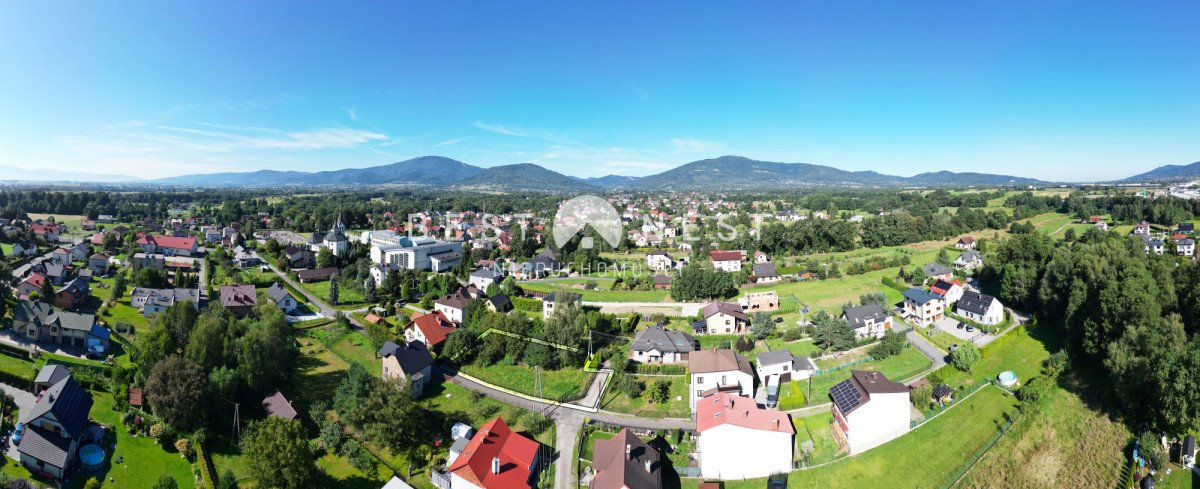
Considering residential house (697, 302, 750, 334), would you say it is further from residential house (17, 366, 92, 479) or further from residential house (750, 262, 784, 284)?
residential house (17, 366, 92, 479)

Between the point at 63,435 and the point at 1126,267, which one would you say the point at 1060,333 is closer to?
the point at 1126,267

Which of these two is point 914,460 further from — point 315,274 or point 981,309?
point 315,274

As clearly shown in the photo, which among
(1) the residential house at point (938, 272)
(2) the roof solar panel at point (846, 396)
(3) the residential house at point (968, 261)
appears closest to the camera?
(2) the roof solar panel at point (846, 396)

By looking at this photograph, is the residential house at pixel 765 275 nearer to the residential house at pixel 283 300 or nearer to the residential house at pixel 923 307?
the residential house at pixel 923 307

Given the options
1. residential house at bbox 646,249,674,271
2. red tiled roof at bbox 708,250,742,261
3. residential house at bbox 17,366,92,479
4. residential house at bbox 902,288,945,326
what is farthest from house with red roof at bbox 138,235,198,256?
residential house at bbox 902,288,945,326

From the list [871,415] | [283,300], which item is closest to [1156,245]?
[871,415]

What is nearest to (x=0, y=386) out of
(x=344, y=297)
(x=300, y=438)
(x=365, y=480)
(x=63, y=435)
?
(x=63, y=435)

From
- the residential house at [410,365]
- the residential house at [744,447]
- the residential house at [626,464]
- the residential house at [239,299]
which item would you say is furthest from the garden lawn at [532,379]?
the residential house at [239,299]
